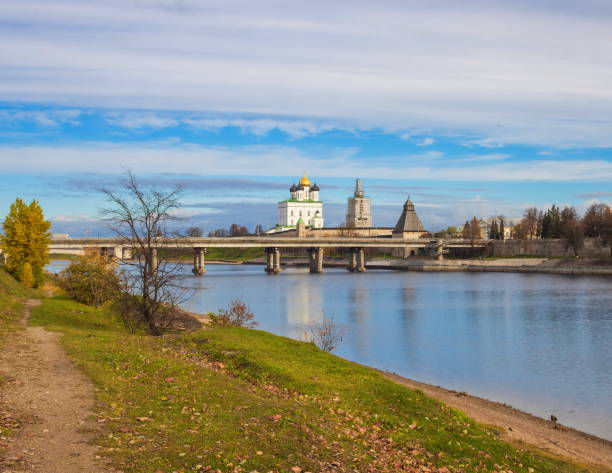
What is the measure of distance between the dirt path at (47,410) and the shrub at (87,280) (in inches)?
721

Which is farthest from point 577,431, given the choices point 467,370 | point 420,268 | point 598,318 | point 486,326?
point 420,268

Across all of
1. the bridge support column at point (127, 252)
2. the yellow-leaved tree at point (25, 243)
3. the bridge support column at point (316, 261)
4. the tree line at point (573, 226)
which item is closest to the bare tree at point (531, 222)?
the tree line at point (573, 226)

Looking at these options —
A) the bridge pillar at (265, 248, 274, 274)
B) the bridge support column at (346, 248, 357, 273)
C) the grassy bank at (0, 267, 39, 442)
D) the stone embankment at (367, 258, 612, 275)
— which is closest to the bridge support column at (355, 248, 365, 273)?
the bridge support column at (346, 248, 357, 273)

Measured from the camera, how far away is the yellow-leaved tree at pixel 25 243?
4319 centimetres

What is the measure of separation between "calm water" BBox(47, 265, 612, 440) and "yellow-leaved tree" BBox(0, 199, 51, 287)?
10963 mm

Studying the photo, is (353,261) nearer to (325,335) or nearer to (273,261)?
(273,261)

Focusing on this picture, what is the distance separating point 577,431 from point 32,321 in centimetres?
1951

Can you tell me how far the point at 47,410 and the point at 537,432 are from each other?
13.5m

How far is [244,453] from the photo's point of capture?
1060 cm

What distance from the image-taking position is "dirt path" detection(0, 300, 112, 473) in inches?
372

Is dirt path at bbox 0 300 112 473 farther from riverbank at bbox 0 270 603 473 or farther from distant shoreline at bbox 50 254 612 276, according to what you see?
distant shoreline at bbox 50 254 612 276

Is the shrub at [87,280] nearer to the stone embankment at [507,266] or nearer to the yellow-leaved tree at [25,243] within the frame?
the yellow-leaved tree at [25,243]

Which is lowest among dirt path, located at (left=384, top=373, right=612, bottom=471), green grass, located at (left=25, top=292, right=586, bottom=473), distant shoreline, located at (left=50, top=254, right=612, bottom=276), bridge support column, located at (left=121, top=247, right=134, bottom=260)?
dirt path, located at (left=384, top=373, right=612, bottom=471)

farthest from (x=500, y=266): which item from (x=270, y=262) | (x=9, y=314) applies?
(x=9, y=314)
